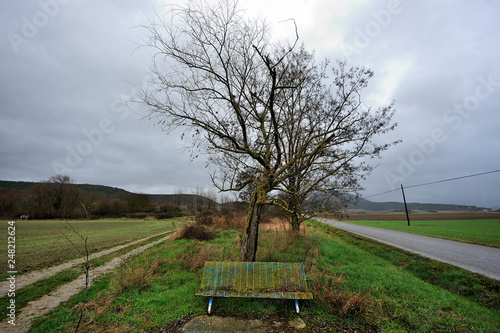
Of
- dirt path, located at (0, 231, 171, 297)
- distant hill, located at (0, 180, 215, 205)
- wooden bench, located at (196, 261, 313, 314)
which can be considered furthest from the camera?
distant hill, located at (0, 180, 215, 205)

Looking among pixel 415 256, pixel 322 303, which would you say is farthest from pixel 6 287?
pixel 415 256

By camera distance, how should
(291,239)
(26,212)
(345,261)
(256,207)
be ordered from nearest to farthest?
(256,207) → (345,261) → (291,239) → (26,212)

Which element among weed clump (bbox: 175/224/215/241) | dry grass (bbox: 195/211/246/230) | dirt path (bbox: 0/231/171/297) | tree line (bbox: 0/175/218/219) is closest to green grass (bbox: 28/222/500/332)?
dirt path (bbox: 0/231/171/297)

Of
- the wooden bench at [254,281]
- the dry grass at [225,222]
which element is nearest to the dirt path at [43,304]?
the wooden bench at [254,281]

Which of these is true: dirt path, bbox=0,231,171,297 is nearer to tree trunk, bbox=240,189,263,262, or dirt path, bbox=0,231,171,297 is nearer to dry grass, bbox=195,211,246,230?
tree trunk, bbox=240,189,263,262

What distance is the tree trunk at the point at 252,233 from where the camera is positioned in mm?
6121

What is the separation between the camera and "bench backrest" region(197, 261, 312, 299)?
4.56 meters

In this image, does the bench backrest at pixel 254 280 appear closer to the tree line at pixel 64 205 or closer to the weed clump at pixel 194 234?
the weed clump at pixel 194 234

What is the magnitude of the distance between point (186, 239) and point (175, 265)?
17.6 ft

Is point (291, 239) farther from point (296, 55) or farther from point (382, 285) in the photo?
point (296, 55)

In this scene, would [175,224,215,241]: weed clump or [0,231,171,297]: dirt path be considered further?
[175,224,215,241]: weed clump

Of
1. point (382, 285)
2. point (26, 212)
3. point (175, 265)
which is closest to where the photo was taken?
point (382, 285)

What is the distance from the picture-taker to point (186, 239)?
12.9 metres

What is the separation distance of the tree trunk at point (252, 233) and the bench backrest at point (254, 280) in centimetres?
101
